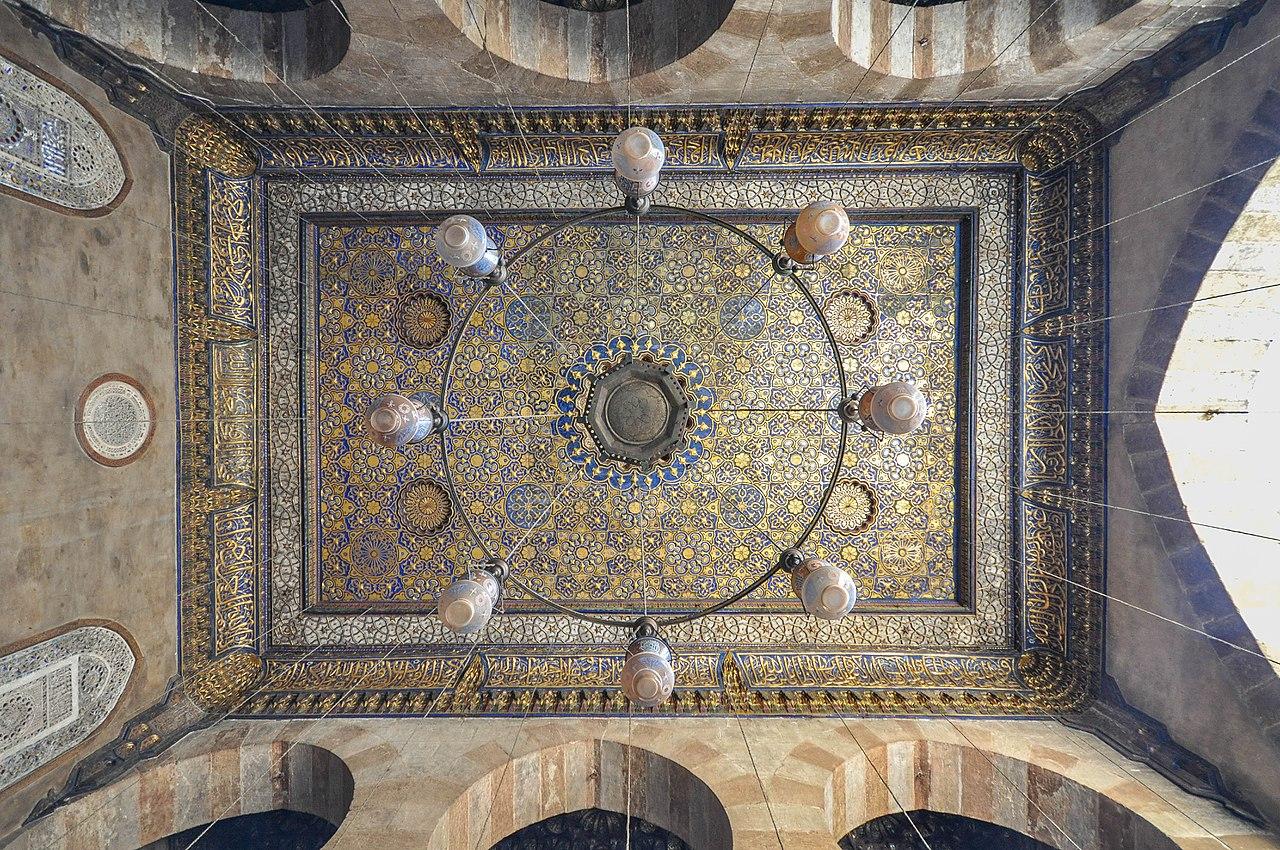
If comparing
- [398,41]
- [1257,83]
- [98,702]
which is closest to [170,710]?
[98,702]

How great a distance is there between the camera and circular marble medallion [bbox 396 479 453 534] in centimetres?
345

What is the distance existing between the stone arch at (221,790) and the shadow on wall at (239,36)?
136 inches

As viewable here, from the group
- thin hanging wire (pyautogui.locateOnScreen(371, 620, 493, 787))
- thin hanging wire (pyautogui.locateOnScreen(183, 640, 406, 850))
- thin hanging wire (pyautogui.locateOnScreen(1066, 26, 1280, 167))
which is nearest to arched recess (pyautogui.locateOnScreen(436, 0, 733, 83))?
thin hanging wire (pyautogui.locateOnScreen(1066, 26, 1280, 167))

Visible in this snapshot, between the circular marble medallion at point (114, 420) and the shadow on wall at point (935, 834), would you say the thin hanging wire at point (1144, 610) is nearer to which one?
the shadow on wall at point (935, 834)

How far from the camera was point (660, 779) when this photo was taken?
2867mm

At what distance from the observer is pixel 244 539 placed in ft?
11.0

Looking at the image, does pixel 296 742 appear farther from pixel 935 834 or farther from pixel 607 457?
pixel 935 834

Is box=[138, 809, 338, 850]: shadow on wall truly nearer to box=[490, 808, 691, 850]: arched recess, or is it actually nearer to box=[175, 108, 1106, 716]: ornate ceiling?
box=[175, 108, 1106, 716]: ornate ceiling

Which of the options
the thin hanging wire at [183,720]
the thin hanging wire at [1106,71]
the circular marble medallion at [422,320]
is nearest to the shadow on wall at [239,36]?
the circular marble medallion at [422,320]

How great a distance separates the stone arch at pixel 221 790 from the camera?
8.78 feet

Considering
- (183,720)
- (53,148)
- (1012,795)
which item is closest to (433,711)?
(183,720)

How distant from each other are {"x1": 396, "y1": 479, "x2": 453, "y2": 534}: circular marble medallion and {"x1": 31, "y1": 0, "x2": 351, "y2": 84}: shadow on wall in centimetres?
225

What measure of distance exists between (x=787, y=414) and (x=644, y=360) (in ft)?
3.06

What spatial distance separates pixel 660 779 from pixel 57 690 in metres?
2.80
